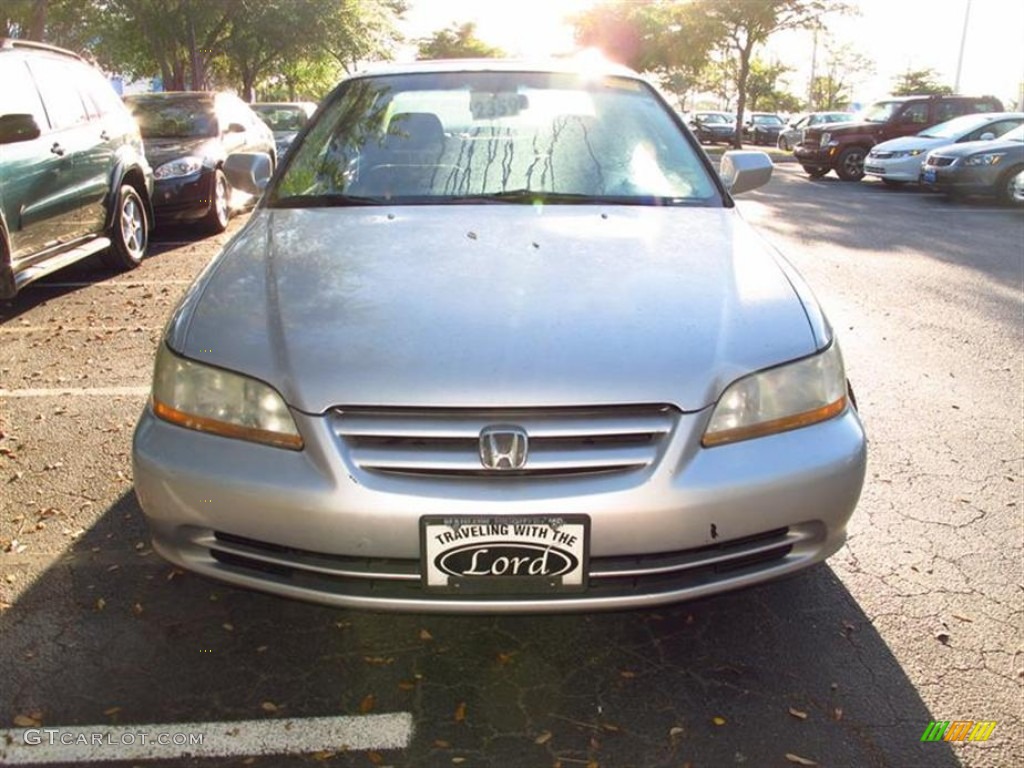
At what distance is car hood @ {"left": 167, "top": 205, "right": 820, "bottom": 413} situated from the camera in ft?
7.10

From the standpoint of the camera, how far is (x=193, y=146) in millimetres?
9469

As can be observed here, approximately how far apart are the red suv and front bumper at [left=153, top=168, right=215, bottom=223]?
1368 centimetres

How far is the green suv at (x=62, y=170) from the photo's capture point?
579 cm

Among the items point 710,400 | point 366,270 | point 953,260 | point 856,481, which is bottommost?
point 953,260

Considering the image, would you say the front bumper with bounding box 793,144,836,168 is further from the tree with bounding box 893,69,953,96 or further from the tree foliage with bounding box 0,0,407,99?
the tree with bounding box 893,69,953,96

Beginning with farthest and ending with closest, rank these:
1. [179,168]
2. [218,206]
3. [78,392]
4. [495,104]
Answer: [218,206] < [179,168] < [78,392] < [495,104]

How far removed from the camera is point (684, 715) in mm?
2285

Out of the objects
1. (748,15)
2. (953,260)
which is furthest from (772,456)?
(748,15)

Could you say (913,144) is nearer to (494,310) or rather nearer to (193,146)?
(193,146)

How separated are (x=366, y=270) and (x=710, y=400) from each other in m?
1.08

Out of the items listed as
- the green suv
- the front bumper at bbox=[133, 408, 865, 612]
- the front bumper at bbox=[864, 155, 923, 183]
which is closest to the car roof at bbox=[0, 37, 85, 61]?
the green suv

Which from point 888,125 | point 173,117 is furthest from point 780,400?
point 888,125

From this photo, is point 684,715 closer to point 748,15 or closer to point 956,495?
point 956,495

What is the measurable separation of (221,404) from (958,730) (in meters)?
1.99
